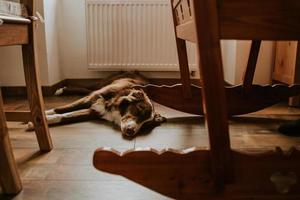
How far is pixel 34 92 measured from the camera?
1.15m

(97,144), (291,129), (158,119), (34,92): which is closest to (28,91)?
(34,92)

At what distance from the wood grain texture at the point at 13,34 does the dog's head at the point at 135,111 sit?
634 mm

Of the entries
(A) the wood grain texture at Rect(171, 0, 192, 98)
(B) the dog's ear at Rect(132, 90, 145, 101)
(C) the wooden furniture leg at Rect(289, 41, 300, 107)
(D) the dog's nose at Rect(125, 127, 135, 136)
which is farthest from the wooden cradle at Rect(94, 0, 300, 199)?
(C) the wooden furniture leg at Rect(289, 41, 300, 107)

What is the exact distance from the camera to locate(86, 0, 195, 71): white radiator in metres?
2.47

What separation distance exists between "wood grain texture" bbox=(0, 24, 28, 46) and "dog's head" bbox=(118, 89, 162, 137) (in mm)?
634

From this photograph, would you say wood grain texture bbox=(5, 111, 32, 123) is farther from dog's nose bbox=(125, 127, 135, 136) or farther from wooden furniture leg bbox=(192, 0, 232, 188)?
wooden furniture leg bbox=(192, 0, 232, 188)

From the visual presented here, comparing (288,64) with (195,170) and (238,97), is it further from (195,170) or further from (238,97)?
(195,170)

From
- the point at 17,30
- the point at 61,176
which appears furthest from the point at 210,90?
the point at 17,30

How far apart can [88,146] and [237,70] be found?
147 centimetres

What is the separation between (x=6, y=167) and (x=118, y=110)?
92 cm

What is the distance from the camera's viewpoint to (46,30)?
7.28 feet

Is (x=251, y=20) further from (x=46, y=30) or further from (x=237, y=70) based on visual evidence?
(x=46, y=30)

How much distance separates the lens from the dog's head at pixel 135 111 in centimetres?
149

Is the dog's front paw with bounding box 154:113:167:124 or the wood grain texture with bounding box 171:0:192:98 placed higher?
the wood grain texture with bounding box 171:0:192:98
